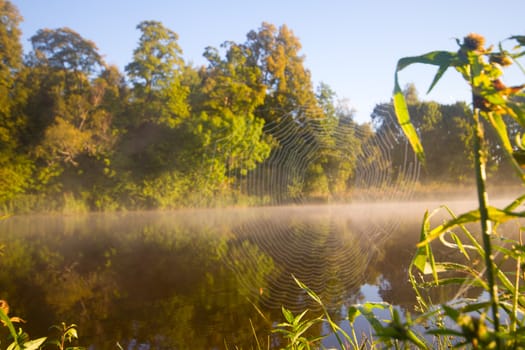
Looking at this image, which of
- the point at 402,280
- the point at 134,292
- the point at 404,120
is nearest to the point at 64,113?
the point at 134,292

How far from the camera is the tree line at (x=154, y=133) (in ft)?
54.6

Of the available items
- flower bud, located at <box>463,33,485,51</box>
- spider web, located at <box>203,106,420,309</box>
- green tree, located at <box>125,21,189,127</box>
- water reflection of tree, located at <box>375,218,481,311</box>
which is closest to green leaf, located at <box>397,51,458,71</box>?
flower bud, located at <box>463,33,485,51</box>

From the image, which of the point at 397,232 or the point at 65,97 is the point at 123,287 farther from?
the point at 65,97

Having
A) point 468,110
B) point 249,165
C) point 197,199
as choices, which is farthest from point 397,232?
point 197,199

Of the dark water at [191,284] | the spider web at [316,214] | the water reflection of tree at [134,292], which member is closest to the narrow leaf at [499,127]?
the spider web at [316,214]

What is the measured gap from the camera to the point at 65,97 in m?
18.1

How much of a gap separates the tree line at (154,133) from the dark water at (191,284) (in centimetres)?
933

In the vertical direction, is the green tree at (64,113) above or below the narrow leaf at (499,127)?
above

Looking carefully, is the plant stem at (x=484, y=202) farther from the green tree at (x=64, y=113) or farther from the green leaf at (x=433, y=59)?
the green tree at (x=64, y=113)

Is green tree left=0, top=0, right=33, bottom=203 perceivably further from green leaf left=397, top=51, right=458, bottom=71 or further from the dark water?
green leaf left=397, top=51, right=458, bottom=71

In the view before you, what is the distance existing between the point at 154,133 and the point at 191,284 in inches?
614

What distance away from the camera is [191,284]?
417cm

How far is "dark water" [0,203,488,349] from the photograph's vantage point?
286 centimetres

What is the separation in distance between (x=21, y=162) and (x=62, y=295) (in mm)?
15532
